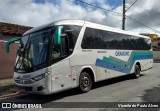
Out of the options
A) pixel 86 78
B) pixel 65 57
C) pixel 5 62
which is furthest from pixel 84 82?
pixel 5 62

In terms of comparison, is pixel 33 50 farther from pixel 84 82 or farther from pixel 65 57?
pixel 84 82

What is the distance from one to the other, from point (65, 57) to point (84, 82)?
1.65 m

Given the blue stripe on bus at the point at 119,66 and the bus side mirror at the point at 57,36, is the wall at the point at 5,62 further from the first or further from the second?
the bus side mirror at the point at 57,36

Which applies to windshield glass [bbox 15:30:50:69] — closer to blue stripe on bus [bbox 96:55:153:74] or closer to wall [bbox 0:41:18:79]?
blue stripe on bus [bbox 96:55:153:74]

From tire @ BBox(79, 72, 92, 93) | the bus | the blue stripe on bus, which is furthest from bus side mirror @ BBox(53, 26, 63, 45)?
the blue stripe on bus

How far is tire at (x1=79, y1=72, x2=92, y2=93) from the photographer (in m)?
10.6

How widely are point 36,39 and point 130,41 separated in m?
Answer: 7.54

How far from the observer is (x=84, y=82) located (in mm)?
10820

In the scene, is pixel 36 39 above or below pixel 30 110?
above

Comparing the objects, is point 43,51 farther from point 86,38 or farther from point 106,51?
point 106,51

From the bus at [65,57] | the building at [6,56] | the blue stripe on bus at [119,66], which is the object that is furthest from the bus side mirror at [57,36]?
the building at [6,56]

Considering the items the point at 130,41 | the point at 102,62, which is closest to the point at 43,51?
the point at 102,62

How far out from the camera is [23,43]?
10.2m

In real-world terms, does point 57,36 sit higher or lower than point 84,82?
higher
